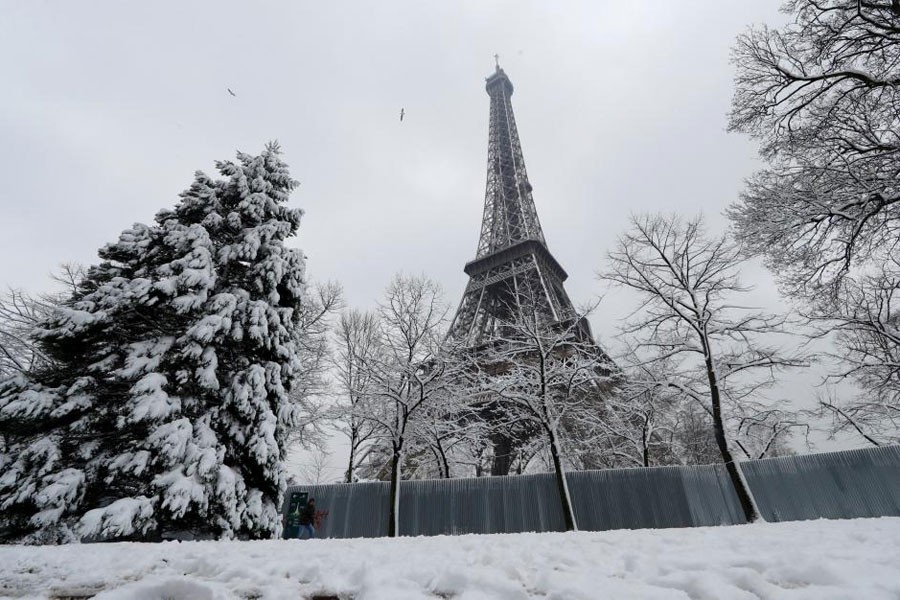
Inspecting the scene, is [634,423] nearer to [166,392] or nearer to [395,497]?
[395,497]

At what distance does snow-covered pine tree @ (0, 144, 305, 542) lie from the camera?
701 cm

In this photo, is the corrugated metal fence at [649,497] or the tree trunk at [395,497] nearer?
the tree trunk at [395,497]

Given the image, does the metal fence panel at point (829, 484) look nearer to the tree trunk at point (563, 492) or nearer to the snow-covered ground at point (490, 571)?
the tree trunk at point (563, 492)

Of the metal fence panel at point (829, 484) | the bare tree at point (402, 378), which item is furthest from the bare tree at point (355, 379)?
the metal fence panel at point (829, 484)

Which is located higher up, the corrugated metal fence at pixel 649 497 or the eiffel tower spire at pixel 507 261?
the eiffel tower spire at pixel 507 261

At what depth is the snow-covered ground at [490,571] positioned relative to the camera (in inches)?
87.0

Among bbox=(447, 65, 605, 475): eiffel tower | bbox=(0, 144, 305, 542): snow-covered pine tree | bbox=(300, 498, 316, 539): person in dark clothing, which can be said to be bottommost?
bbox=(300, 498, 316, 539): person in dark clothing

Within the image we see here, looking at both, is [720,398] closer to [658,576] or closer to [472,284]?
[658,576]

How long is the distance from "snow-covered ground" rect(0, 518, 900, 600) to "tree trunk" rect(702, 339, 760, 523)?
289 inches

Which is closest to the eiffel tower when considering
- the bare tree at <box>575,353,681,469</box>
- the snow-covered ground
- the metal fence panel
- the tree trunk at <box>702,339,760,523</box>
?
the bare tree at <box>575,353,681,469</box>

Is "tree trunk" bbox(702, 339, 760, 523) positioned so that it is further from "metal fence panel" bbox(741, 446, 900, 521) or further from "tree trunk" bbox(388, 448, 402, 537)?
"tree trunk" bbox(388, 448, 402, 537)

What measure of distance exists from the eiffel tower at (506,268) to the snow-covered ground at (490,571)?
62.0 feet

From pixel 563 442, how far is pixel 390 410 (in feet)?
27.9

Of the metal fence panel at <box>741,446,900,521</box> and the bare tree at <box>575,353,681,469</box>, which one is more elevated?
the bare tree at <box>575,353,681,469</box>
